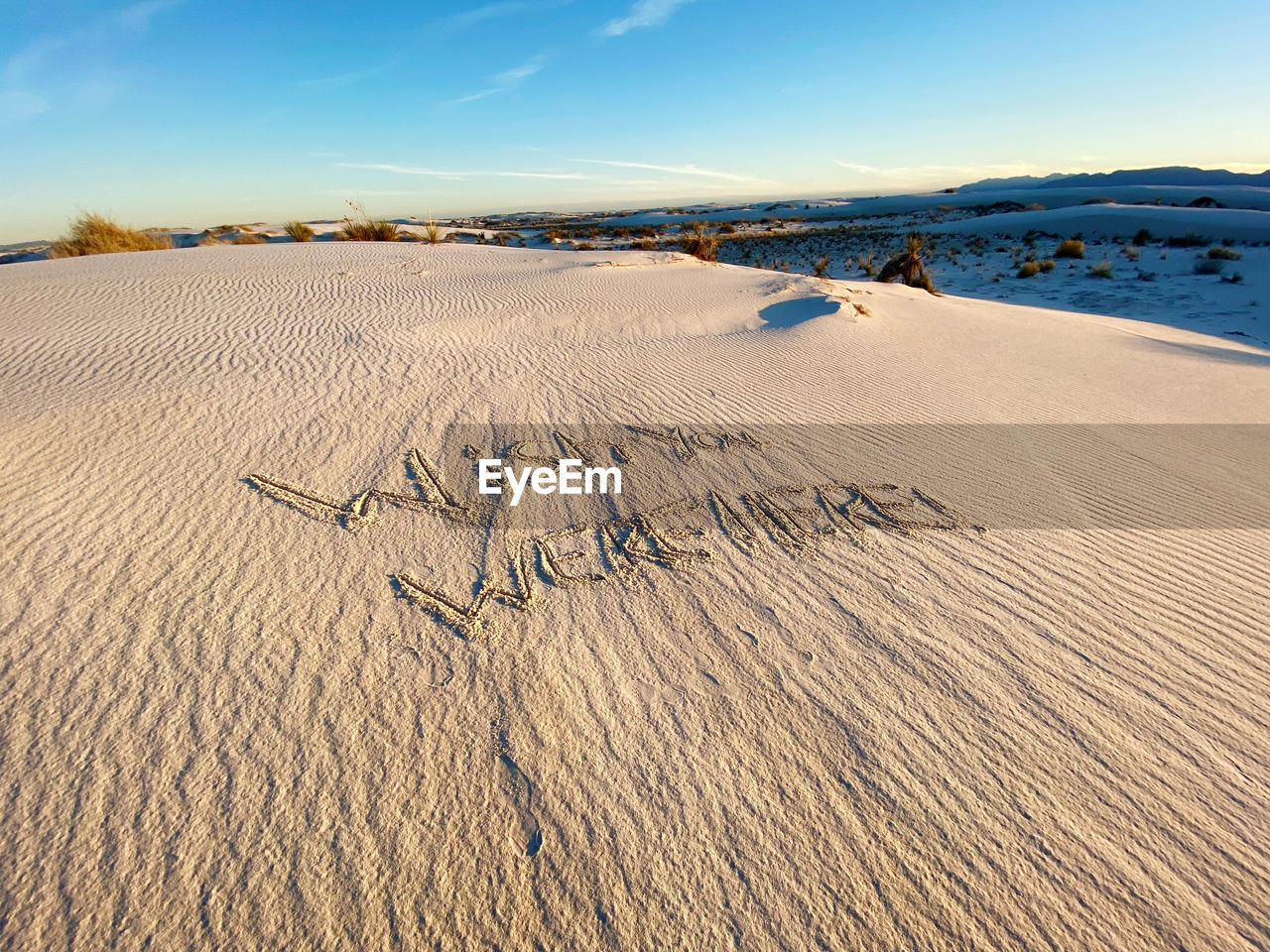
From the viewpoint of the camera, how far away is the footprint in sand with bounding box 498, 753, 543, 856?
1.47 m

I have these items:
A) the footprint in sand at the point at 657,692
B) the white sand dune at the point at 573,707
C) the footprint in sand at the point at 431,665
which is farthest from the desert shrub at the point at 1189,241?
the footprint in sand at the point at 431,665

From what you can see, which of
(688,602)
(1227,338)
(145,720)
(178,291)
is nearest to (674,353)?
(688,602)

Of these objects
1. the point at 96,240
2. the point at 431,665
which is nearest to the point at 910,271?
the point at 431,665

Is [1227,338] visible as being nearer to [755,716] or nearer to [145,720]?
[755,716]

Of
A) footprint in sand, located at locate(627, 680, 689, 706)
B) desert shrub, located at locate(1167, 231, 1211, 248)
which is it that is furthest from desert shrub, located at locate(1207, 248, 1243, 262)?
footprint in sand, located at locate(627, 680, 689, 706)

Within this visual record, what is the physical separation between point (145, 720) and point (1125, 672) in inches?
130

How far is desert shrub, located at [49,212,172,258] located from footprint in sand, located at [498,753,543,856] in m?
13.4

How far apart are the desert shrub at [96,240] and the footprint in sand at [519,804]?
13406 millimetres

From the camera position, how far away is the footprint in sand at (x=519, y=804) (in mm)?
1475

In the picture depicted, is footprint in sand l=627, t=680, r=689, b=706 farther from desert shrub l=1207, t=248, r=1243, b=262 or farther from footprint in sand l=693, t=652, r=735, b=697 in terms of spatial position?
desert shrub l=1207, t=248, r=1243, b=262

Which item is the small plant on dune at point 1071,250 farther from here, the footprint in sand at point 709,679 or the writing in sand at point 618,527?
the footprint in sand at point 709,679

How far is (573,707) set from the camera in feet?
6.09

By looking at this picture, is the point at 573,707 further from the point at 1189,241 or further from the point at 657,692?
the point at 1189,241

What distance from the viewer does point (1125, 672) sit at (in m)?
2.05
